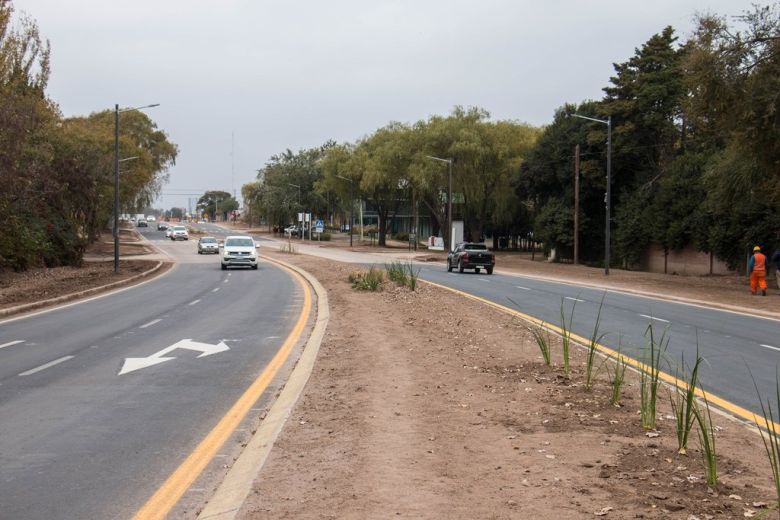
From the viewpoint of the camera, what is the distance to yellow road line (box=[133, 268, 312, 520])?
5273 mm

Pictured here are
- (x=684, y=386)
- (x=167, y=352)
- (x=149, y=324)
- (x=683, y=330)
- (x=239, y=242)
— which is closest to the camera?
(x=684, y=386)

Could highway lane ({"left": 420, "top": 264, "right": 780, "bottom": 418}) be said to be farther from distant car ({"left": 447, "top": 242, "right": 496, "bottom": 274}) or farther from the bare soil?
the bare soil

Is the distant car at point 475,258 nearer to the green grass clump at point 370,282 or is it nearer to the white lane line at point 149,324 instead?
the green grass clump at point 370,282

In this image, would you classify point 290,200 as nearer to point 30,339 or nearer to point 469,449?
point 30,339

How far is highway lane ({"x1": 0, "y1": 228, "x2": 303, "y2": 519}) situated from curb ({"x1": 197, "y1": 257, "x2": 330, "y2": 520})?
0.39 metres

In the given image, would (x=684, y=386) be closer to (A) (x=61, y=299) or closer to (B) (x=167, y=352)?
(B) (x=167, y=352)

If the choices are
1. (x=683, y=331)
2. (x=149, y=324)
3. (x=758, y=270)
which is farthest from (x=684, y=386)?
(x=758, y=270)

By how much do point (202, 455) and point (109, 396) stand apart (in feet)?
10.1

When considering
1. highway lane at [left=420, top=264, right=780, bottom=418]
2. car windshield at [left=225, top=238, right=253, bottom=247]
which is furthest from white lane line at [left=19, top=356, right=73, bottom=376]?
car windshield at [left=225, top=238, right=253, bottom=247]

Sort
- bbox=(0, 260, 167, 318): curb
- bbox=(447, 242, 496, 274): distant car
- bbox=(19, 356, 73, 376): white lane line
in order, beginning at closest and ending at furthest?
bbox=(19, 356, 73, 376): white lane line, bbox=(0, 260, 167, 318): curb, bbox=(447, 242, 496, 274): distant car

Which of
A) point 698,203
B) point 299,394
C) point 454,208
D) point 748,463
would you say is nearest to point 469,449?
point 748,463

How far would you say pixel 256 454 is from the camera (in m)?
6.21

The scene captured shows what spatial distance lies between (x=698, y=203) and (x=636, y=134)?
8467 millimetres

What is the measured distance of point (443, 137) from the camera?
Answer: 222 ft
